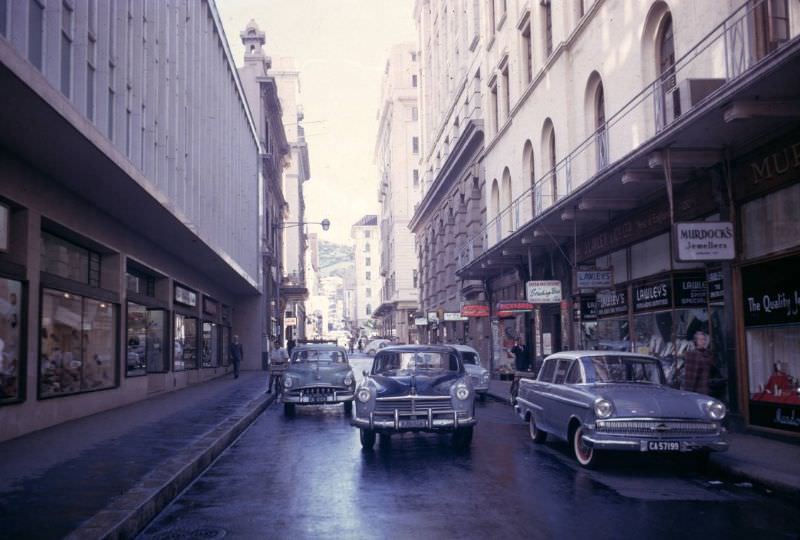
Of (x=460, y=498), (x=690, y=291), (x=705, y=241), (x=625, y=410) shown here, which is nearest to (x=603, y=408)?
(x=625, y=410)

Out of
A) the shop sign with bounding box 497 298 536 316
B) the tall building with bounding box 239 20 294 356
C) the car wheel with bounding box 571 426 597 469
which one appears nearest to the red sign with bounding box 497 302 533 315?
the shop sign with bounding box 497 298 536 316

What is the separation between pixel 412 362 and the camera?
1350cm

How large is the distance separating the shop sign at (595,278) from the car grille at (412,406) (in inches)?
351

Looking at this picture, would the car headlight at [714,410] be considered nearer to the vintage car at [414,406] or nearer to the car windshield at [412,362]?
the vintage car at [414,406]

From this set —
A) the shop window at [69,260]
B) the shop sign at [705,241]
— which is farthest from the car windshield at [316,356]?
the shop sign at [705,241]

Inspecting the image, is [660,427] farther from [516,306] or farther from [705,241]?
[516,306]

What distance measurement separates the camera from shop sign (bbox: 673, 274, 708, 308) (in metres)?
15.7

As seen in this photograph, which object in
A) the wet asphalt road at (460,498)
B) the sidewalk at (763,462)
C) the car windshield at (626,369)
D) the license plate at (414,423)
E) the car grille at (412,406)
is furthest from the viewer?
the car grille at (412,406)

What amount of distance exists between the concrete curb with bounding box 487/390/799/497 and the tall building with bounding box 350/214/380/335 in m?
146

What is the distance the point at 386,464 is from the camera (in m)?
10.9

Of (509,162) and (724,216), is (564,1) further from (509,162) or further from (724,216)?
(724,216)

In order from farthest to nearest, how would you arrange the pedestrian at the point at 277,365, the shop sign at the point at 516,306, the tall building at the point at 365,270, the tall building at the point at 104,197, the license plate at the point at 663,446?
1. the tall building at the point at 365,270
2. the shop sign at the point at 516,306
3. the pedestrian at the point at 277,365
4. the tall building at the point at 104,197
5. the license plate at the point at 663,446

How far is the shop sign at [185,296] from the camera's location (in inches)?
1072

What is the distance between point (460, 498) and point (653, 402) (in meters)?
3.18
